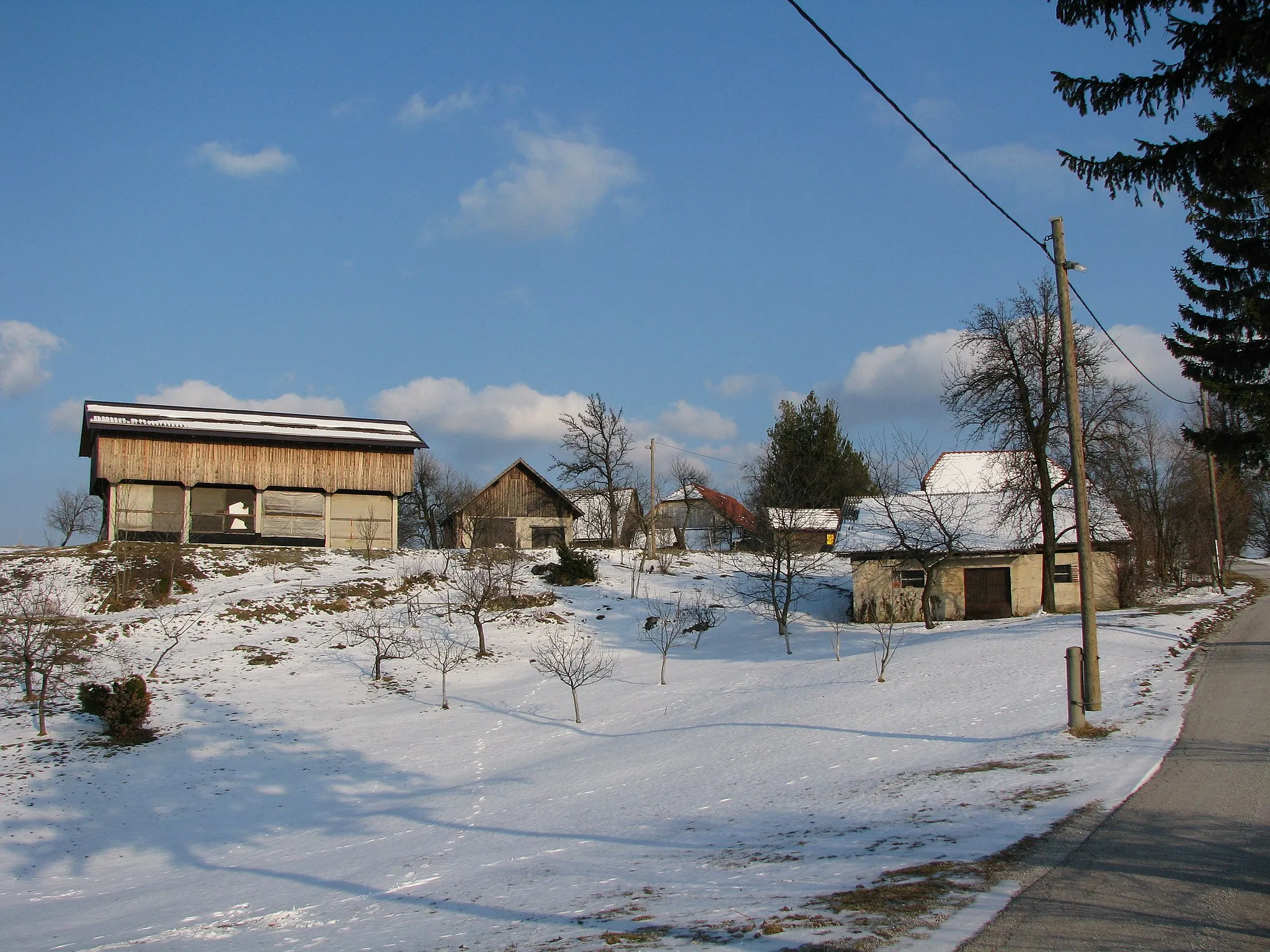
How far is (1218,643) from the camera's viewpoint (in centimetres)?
1991

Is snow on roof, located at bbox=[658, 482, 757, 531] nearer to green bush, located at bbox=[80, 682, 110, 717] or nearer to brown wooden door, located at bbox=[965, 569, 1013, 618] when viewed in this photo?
brown wooden door, located at bbox=[965, 569, 1013, 618]

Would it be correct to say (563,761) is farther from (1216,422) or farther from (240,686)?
(1216,422)

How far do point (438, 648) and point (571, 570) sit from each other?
34.0ft

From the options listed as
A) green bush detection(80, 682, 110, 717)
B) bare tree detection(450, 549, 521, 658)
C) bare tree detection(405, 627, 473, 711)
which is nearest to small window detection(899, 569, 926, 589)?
bare tree detection(450, 549, 521, 658)

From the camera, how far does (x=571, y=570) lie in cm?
3578

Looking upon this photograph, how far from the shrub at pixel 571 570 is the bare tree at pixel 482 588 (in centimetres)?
176

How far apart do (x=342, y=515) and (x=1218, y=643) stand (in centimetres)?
3206

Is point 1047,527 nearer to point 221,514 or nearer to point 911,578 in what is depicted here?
point 911,578

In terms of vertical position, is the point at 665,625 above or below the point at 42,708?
above

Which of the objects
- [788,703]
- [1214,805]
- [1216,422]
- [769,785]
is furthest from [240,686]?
[1216,422]

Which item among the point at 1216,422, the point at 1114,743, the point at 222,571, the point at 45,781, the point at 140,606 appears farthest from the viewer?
the point at 1216,422

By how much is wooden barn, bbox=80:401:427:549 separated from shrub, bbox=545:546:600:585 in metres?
7.82

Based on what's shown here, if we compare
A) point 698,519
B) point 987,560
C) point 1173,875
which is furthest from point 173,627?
point 698,519

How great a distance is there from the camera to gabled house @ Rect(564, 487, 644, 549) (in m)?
52.4
